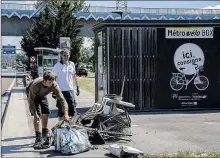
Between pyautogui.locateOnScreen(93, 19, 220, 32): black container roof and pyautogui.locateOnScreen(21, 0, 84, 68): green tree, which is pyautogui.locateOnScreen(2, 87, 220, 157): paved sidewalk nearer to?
pyautogui.locateOnScreen(93, 19, 220, 32): black container roof

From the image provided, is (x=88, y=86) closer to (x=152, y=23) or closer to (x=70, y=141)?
(x=152, y=23)

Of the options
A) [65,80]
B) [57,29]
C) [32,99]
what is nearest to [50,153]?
[32,99]

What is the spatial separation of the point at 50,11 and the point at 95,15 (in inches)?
177

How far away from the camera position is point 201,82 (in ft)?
46.0

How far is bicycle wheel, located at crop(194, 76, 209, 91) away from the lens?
13980mm

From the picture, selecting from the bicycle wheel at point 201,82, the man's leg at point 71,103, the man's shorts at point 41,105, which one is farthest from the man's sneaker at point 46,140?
the bicycle wheel at point 201,82

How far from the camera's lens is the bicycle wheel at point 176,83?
45.3 feet

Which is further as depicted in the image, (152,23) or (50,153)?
(152,23)

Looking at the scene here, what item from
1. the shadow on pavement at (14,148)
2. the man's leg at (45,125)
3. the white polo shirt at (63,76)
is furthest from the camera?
the white polo shirt at (63,76)

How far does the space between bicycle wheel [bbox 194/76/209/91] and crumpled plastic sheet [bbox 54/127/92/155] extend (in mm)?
7344

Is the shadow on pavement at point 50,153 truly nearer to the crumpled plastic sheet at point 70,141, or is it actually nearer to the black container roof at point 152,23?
the crumpled plastic sheet at point 70,141

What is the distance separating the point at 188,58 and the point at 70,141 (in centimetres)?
770

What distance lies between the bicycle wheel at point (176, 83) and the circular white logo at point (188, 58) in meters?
0.30

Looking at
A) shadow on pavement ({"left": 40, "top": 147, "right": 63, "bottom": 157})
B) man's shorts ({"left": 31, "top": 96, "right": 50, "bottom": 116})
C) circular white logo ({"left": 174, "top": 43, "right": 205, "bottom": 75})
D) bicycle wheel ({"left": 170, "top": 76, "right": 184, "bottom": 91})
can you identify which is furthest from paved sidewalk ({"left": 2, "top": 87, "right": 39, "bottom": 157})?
circular white logo ({"left": 174, "top": 43, "right": 205, "bottom": 75})
